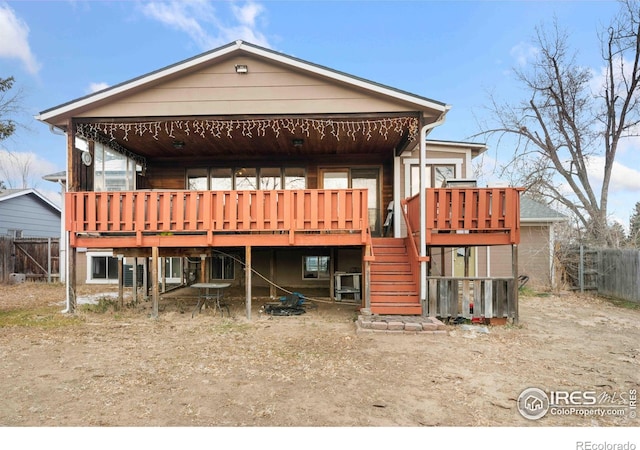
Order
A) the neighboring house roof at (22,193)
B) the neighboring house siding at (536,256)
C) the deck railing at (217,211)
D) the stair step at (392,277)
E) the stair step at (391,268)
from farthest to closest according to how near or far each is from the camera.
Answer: the neighboring house roof at (22,193) → the neighboring house siding at (536,256) → the stair step at (391,268) → the stair step at (392,277) → the deck railing at (217,211)

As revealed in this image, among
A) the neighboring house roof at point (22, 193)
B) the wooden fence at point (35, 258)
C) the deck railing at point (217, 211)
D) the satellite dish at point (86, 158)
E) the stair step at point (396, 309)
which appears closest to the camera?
the stair step at point (396, 309)

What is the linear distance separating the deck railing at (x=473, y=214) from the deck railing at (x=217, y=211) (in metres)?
1.41

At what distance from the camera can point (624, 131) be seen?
13.9 metres

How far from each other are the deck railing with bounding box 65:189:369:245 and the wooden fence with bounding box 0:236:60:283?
828 cm

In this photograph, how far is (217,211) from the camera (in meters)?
6.82

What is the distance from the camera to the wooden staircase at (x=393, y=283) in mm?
6500

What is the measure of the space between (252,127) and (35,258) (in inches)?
456

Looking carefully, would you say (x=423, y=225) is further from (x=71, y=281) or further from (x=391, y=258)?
(x=71, y=281)

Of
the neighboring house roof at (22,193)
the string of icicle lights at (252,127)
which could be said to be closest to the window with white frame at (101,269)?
the string of icicle lights at (252,127)

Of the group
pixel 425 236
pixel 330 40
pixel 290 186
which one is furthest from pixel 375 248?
pixel 330 40

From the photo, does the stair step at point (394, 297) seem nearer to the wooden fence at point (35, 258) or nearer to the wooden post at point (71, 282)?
the wooden post at point (71, 282)

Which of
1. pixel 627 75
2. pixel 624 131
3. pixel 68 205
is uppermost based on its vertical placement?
pixel 627 75
